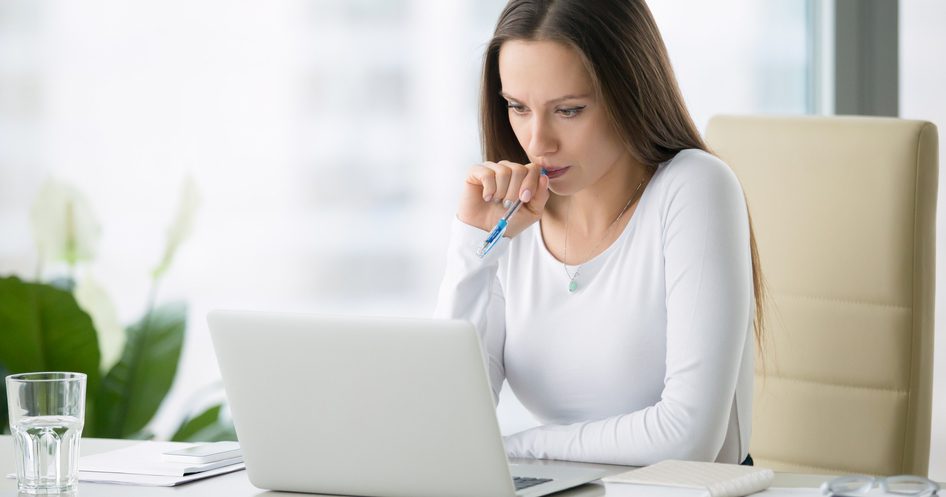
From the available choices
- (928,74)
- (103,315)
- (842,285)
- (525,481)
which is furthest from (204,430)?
(928,74)

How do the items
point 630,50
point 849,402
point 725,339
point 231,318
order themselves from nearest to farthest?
point 231,318, point 725,339, point 630,50, point 849,402

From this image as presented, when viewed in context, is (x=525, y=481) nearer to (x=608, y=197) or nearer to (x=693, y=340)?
(x=693, y=340)

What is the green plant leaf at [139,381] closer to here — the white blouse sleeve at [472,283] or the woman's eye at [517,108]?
the white blouse sleeve at [472,283]

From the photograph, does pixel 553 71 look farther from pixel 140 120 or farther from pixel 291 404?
pixel 140 120

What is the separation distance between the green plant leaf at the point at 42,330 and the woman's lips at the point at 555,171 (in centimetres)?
134

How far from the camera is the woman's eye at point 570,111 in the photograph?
5.38ft

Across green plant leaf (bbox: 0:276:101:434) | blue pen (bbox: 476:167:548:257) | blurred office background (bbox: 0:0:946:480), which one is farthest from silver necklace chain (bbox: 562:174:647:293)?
green plant leaf (bbox: 0:276:101:434)

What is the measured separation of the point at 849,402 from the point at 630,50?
63 centimetres

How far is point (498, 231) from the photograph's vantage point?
1694 millimetres

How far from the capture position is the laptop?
1.09 m

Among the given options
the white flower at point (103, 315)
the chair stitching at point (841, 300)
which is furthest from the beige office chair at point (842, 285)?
the white flower at point (103, 315)

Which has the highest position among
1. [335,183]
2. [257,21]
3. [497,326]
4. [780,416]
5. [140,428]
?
[257,21]

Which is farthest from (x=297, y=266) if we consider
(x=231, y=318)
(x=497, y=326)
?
(x=231, y=318)

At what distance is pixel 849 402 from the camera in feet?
5.84
